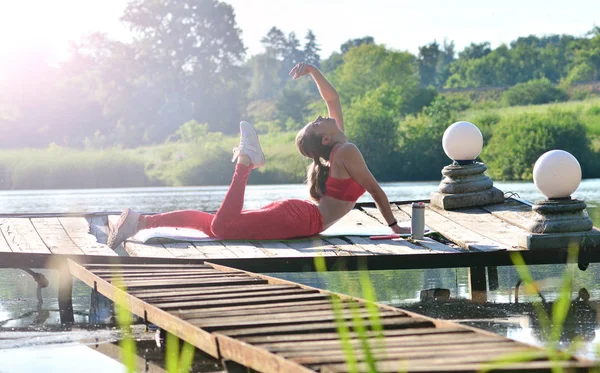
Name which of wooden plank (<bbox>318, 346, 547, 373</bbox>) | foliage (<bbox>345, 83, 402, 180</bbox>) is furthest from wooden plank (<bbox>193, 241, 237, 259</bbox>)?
foliage (<bbox>345, 83, 402, 180</bbox>)

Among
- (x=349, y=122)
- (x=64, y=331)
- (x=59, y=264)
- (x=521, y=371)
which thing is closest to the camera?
(x=521, y=371)

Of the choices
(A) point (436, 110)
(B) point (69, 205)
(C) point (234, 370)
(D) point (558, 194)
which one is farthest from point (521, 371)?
(A) point (436, 110)

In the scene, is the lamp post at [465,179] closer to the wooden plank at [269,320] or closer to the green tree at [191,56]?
the wooden plank at [269,320]

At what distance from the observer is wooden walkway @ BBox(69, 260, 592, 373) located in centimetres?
329

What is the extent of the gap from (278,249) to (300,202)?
1.65 ft

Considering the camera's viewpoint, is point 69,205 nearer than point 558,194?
No

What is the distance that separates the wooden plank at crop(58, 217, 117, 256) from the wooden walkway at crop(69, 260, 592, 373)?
0.88m

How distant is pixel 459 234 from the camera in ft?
24.3

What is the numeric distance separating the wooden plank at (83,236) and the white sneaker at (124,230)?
0.28 ft

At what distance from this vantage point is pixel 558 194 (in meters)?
6.81

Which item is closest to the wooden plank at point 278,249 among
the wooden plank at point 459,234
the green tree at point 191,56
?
the wooden plank at point 459,234

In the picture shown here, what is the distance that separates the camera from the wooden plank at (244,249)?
21.6 feet

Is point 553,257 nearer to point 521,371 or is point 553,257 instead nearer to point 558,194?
point 558,194

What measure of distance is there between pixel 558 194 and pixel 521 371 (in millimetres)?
3798
